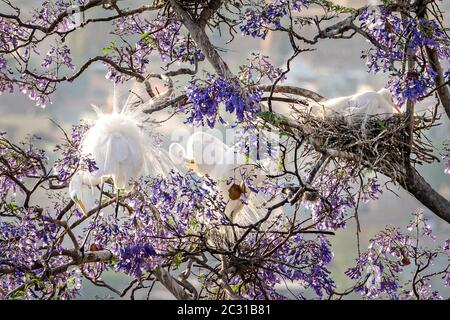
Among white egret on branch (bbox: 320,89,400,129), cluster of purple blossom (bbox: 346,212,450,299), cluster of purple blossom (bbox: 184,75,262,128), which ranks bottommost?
cluster of purple blossom (bbox: 346,212,450,299)

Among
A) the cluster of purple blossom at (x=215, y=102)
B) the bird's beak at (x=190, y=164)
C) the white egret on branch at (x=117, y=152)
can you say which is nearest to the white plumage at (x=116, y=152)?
the white egret on branch at (x=117, y=152)

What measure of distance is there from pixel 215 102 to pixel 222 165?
0.30m

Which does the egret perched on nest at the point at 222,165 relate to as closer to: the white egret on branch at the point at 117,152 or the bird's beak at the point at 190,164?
the bird's beak at the point at 190,164

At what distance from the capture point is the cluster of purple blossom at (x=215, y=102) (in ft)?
9.59

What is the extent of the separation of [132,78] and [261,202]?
965 mm

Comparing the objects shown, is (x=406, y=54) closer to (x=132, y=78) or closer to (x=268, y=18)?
(x=268, y=18)

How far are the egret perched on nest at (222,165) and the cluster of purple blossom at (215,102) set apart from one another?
18cm

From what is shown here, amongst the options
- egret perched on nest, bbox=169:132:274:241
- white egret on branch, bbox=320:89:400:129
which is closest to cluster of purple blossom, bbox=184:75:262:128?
egret perched on nest, bbox=169:132:274:241

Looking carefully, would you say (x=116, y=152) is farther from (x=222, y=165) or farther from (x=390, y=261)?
(x=390, y=261)

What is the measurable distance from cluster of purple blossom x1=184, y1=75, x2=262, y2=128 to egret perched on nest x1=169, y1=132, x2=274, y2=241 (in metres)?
0.18

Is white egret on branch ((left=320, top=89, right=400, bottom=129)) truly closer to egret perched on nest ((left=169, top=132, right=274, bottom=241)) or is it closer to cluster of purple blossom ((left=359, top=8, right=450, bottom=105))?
cluster of purple blossom ((left=359, top=8, right=450, bottom=105))

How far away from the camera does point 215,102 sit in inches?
116

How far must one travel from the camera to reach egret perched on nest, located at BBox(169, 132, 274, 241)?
10.3 feet

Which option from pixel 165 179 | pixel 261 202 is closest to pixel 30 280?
pixel 165 179
